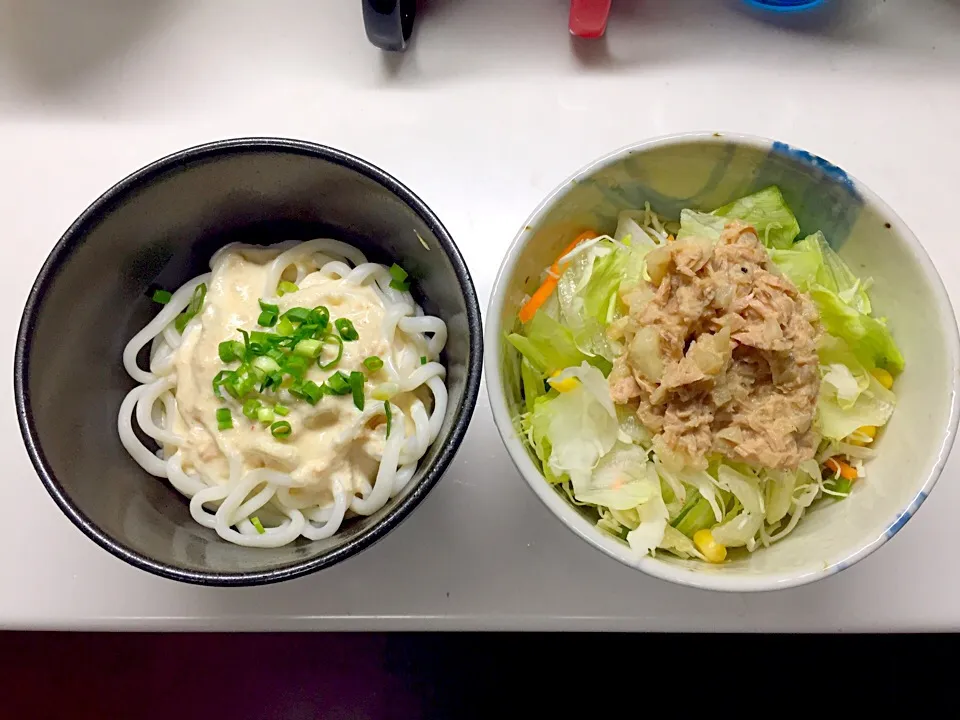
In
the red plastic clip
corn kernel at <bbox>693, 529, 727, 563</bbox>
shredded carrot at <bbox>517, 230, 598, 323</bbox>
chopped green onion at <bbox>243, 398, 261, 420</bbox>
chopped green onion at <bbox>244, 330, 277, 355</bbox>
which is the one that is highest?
the red plastic clip

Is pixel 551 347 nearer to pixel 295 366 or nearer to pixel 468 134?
pixel 295 366

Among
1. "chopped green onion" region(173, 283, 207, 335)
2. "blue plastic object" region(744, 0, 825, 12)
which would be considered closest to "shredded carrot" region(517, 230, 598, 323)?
"chopped green onion" region(173, 283, 207, 335)

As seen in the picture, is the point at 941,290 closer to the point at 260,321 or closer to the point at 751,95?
the point at 751,95

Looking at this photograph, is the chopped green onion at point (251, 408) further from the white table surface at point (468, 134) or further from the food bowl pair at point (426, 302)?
the white table surface at point (468, 134)

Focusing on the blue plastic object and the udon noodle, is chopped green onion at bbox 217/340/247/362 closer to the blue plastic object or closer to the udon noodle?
the udon noodle

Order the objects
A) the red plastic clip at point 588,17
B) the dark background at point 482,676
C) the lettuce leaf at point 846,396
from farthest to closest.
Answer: the dark background at point 482,676 → the red plastic clip at point 588,17 → the lettuce leaf at point 846,396

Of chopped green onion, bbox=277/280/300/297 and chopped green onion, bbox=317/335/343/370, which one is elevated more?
chopped green onion, bbox=277/280/300/297

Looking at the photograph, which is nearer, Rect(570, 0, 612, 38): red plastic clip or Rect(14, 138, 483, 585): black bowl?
Rect(14, 138, 483, 585): black bowl

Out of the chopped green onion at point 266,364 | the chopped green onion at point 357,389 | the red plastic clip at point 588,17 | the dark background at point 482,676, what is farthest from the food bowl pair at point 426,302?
the dark background at point 482,676
